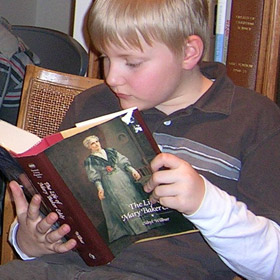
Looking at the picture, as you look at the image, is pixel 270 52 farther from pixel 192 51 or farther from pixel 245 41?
pixel 192 51

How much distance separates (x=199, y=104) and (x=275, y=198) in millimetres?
226

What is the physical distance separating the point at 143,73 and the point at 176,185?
0.79ft

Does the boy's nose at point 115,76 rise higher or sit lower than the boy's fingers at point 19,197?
higher

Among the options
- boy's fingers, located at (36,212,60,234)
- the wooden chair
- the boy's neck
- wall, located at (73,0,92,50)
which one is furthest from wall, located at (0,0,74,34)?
boy's fingers, located at (36,212,60,234)

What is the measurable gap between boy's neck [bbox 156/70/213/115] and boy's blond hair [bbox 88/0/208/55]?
3.3 inches

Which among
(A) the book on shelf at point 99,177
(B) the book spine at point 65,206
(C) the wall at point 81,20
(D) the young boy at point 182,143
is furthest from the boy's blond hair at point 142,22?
(C) the wall at point 81,20

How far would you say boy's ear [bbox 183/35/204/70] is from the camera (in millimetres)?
1099

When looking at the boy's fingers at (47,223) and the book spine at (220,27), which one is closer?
the boy's fingers at (47,223)

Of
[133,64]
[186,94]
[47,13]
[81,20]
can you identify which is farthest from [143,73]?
[47,13]

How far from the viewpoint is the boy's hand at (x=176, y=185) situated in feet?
2.97

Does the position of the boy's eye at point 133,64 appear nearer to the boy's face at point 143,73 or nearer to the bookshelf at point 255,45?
the boy's face at point 143,73

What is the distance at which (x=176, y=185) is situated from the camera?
0.91 metres

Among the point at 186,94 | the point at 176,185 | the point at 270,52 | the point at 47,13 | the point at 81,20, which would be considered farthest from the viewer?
the point at 47,13

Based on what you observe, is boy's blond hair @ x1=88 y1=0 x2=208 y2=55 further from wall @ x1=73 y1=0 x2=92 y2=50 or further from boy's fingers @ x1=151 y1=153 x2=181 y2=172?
wall @ x1=73 y1=0 x2=92 y2=50
